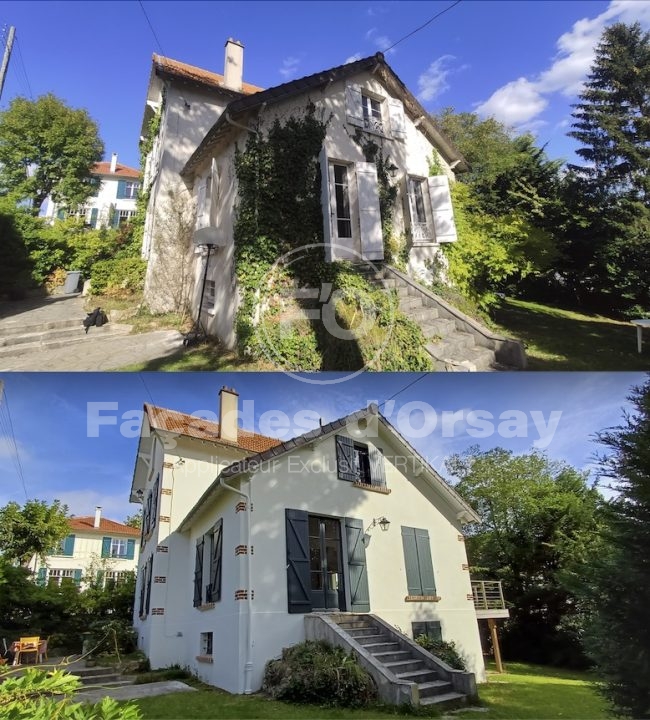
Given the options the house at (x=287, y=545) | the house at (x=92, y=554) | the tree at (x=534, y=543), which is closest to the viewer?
the house at (x=287, y=545)

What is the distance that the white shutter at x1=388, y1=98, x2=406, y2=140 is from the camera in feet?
11.5

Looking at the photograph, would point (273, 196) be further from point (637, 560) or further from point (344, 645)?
point (344, 645)

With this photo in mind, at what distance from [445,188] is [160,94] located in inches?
75.1

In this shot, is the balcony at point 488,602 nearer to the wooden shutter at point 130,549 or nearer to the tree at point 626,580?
the tree at point 626,580

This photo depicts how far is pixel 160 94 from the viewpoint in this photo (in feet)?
10.5

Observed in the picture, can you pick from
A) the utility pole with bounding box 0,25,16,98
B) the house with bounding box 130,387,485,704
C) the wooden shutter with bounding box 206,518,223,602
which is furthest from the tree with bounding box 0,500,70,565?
the utility pole with bounding box 0,25,16,98

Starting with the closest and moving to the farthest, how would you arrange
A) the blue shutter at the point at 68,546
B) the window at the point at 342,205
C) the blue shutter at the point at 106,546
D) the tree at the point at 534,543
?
the window at the point at 342,205 < the blue shutter at the point at 68,546 < the blue shutter at the point at 106,546 < the tree at the point at 534,543

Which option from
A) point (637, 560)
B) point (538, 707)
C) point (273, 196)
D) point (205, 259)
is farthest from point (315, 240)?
point (538, 707)

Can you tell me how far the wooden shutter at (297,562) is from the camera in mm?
5090

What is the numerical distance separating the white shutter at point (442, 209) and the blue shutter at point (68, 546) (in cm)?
562

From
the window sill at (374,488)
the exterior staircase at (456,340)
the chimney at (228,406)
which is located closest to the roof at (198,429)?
the chimney at (228,406)

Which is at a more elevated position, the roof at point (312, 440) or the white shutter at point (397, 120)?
the white shutter at point (397, 120)

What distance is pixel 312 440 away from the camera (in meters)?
5.77

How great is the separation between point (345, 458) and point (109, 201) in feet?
13.4
